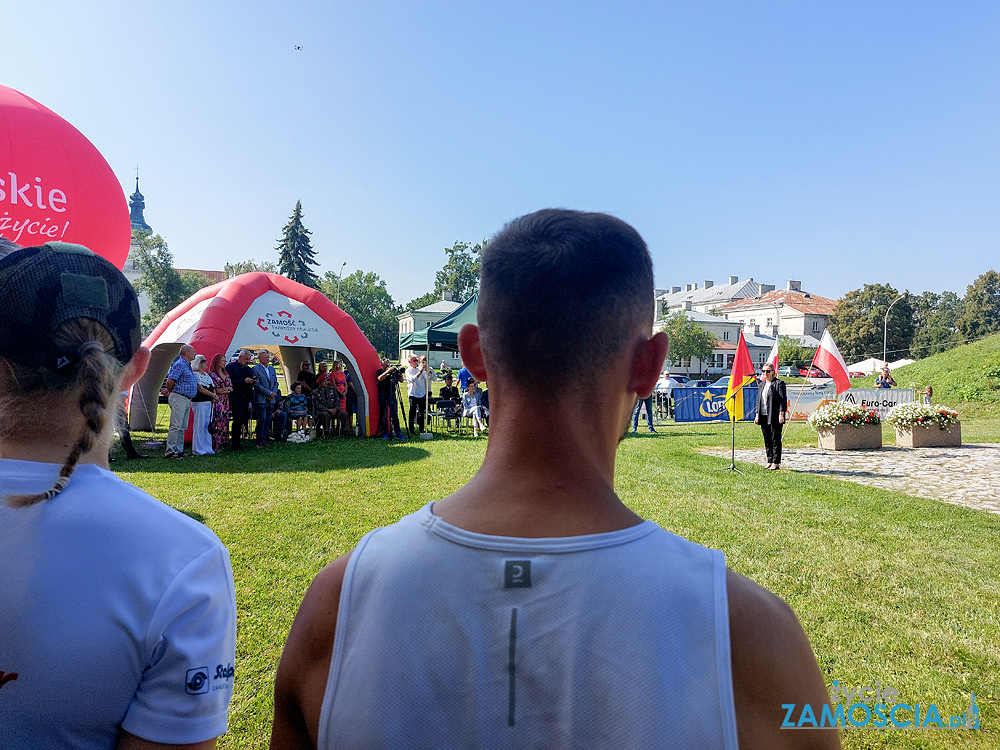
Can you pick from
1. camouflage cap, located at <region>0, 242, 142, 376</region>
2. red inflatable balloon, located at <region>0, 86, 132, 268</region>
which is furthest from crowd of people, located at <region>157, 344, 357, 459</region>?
camouflage cap, located at <region>0, 242, 142, 376</region>

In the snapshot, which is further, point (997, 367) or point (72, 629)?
point (997, 367)

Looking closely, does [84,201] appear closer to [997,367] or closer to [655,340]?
[655,340]

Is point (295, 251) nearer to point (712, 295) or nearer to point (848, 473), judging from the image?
point (848, 473)

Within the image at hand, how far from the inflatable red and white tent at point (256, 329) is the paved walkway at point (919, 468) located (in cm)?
901

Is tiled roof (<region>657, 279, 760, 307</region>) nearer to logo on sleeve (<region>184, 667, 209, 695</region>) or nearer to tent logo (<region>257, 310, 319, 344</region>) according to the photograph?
tent logo (<region>257, 310, 319, 344</region>)

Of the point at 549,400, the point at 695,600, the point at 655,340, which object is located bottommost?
the point at 695,600

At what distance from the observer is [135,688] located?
1.12m

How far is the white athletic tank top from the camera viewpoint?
87 cm

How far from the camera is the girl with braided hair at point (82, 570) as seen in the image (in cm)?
108

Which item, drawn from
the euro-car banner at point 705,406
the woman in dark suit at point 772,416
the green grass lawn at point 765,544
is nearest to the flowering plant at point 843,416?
the woman in dark suit at point 772,416

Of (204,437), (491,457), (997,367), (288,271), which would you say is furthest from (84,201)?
(288,271)

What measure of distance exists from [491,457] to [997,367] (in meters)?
36.6

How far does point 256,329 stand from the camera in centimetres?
1398

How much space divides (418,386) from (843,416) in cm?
1063
